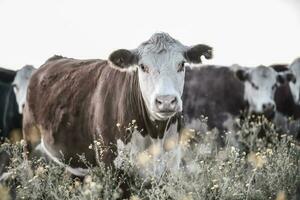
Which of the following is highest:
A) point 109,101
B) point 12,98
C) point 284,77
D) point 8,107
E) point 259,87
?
point 109,101

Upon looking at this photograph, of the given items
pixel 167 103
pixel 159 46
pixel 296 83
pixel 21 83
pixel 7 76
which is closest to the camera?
pixel 167 103

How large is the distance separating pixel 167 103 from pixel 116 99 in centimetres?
102

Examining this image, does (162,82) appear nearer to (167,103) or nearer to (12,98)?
(167,103)

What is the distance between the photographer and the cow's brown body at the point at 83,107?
6.20m

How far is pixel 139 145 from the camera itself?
6.09 metres

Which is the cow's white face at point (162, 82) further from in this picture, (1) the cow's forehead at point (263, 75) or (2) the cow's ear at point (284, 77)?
(2) the cow's ear at point (284, 77)

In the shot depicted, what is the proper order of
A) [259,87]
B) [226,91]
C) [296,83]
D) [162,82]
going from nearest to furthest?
[162,82] < [259,87] < [226,91] < [296,83]

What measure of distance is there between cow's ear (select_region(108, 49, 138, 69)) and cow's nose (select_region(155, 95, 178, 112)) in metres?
0.87

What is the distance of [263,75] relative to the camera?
526 inches

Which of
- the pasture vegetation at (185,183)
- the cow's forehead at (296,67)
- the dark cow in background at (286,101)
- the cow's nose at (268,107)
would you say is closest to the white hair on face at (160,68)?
the pasture vegetation at (185,183)

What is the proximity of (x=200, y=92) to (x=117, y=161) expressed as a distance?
7309 millimetres

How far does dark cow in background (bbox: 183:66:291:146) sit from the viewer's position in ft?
42.0

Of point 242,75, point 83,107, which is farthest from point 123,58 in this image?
point 242,75

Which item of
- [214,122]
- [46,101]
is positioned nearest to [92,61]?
[46,101]
